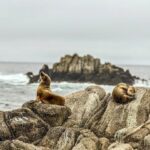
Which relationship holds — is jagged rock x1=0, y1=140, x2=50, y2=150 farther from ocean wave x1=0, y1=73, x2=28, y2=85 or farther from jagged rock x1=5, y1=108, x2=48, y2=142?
ocean wave x1=0, y1=73, x2=28, y2=85

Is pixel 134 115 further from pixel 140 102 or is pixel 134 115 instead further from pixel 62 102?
pixel 62 102

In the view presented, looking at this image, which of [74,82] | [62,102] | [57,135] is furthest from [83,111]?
[74,82]

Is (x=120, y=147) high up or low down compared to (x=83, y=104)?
down

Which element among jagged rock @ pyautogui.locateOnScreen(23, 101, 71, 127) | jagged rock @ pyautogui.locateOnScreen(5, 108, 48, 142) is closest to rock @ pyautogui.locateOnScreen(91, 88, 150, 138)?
jagged rock @ pyautogui.locateOnScreen(23, 101, 71, 127)

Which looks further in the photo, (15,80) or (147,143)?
(15,80)

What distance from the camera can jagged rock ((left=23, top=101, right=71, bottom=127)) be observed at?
18438 mm

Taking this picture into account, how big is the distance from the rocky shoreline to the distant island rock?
51.1 meters

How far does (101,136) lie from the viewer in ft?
58.9

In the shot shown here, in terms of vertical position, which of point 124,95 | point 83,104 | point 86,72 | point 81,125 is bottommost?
point 86,72

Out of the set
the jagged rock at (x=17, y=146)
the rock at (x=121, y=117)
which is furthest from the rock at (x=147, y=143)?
the jagged rock at (x=17, y=146)

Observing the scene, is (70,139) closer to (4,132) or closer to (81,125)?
(81,125)

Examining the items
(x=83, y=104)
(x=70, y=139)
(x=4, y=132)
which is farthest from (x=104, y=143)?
(x=4, y=132)

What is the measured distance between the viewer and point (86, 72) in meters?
75.1

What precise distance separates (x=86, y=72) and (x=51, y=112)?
56.7 meters
